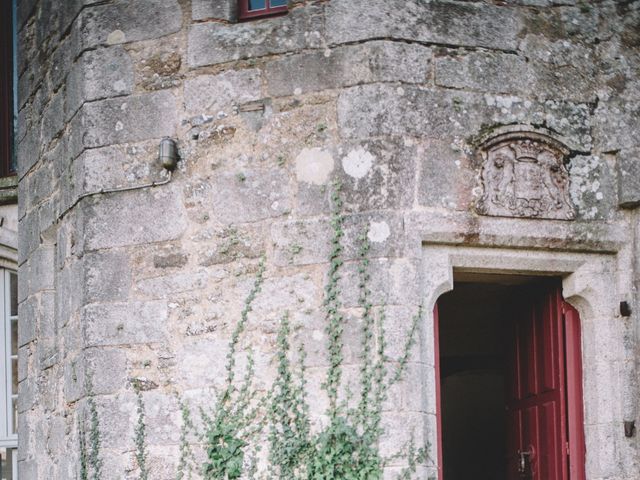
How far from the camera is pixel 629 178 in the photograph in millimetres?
5637

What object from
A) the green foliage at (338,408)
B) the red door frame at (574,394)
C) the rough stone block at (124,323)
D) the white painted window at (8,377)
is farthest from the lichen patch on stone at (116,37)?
the white painted window at (8,377)

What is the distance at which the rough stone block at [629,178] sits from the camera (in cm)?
561

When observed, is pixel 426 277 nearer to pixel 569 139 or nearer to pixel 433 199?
pixel 433 199

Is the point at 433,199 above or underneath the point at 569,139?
underneath

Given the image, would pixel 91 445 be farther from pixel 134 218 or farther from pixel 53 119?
pixel 53 119

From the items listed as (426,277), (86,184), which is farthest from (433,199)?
(86,184)

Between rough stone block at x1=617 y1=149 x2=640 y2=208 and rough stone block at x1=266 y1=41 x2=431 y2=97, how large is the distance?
47.4 inches

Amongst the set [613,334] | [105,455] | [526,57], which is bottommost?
[105,455]

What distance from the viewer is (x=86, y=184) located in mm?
5789

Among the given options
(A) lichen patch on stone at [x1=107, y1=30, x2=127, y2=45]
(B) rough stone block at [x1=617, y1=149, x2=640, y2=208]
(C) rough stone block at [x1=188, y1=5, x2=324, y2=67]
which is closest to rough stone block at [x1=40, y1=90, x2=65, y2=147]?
(A) lichen patch on stone at [x1=107, y1=30, x2=127, y2=45]

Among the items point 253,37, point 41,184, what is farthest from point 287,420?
point 41,184

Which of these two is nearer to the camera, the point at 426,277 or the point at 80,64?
the point at 426,277

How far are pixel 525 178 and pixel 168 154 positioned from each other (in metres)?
1.92

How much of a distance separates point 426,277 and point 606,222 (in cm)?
108
